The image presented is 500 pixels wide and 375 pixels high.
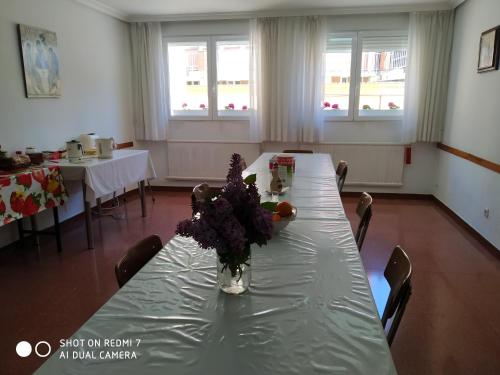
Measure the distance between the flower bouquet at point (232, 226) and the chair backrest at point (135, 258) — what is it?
43 centimetres

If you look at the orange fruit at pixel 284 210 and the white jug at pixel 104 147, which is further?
the white jug at pixel 104 147

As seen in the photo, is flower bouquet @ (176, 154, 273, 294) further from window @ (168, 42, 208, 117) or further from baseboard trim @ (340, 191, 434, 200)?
window @ (168, 42, 208, 117)

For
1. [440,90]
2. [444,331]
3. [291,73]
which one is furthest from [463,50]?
[444,331]

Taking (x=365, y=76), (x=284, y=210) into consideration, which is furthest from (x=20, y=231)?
(x=365, y=76)

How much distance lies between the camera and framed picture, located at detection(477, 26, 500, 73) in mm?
3385

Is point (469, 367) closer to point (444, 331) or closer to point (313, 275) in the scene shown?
point (444, 331)

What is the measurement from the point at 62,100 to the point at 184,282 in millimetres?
3553

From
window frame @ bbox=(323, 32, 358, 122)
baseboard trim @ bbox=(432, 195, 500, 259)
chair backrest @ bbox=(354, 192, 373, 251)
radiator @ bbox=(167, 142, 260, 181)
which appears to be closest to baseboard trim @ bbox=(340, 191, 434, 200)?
baseboard trim @ bbox=(432, 195, 500, 259)

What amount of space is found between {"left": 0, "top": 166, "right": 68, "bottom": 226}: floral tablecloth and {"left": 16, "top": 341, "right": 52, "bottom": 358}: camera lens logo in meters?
1.03

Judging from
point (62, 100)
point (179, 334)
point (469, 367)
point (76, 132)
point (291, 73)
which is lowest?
point (469, 367)

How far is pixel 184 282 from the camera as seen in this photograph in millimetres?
1315

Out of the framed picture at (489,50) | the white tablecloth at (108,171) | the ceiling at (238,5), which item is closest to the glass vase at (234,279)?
the white tablecloth at (108,171)

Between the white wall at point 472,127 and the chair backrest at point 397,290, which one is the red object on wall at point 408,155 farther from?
the chair backrest at point 397,290

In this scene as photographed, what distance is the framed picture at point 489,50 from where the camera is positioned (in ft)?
11.1
